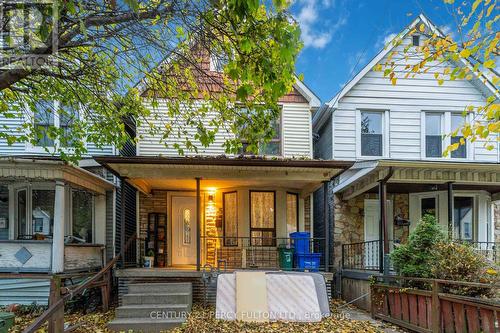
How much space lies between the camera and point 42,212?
10039 millimetres

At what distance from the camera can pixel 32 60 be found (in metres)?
6.03

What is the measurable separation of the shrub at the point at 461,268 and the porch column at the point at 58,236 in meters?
7.63

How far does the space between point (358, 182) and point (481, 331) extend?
5.62 meters

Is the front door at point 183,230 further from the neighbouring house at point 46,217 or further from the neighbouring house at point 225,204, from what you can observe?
the neighbouring house at point 46,217

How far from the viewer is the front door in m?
11.7

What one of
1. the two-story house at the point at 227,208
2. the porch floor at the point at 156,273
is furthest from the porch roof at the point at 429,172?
the porch floor at the point at 156,273

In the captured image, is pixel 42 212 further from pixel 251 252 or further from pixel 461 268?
pixel 461 268

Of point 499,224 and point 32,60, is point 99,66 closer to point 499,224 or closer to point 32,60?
point 32,60

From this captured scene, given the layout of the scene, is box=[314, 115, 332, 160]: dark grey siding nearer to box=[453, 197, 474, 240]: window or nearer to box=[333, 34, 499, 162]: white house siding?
box=[333, 34, 499, 162]: white house siding

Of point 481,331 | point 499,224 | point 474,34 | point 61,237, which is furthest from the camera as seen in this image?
point 499,224

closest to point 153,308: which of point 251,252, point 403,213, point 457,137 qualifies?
point 251,252

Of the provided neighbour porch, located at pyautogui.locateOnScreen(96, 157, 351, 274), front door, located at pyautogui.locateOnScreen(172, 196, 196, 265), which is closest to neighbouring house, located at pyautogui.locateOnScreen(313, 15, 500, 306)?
neighbour porch, located at pyautogui.locateOnScreen(96, 157, 351, 274)

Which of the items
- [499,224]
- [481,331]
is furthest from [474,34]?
[499,224]

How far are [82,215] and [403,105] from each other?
33.4ft
